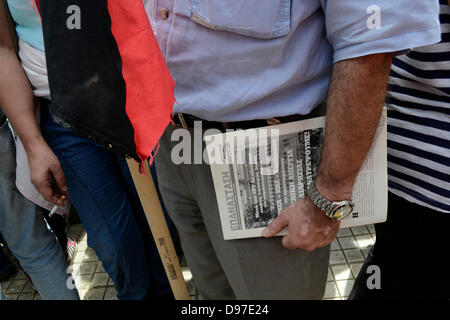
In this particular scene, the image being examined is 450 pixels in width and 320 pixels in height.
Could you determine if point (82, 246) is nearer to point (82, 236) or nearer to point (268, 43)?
point (82, 236)

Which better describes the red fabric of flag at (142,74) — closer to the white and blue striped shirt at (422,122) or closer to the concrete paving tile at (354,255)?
the white and blue striped shirt at (422,122)

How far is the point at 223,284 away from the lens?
1250 millimetres

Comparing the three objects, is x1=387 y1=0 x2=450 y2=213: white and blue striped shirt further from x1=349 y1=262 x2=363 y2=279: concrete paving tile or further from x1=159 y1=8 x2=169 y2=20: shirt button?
x1=349 y1=262 x2=363 y2=279: concrete paving tile

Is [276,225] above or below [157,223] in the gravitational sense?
above

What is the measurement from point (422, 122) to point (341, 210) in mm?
294

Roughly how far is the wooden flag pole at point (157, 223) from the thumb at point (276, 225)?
43 cm

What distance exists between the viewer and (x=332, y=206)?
0.78 meters

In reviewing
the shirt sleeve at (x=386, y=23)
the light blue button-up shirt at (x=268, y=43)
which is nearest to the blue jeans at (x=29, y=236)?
the light blue button-up shirt at (x=268, y=43)

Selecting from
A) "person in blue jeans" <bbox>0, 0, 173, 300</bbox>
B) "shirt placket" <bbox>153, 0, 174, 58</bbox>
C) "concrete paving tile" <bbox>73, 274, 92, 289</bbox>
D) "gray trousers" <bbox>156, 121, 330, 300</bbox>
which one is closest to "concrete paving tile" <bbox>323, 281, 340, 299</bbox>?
"gray trousers" <bbox>156, 121, 330, 300</bbox>

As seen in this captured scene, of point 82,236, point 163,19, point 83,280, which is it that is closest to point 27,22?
point 163,19

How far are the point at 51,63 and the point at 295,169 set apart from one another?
0.58m

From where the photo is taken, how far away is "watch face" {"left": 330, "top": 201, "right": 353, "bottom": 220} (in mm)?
783
